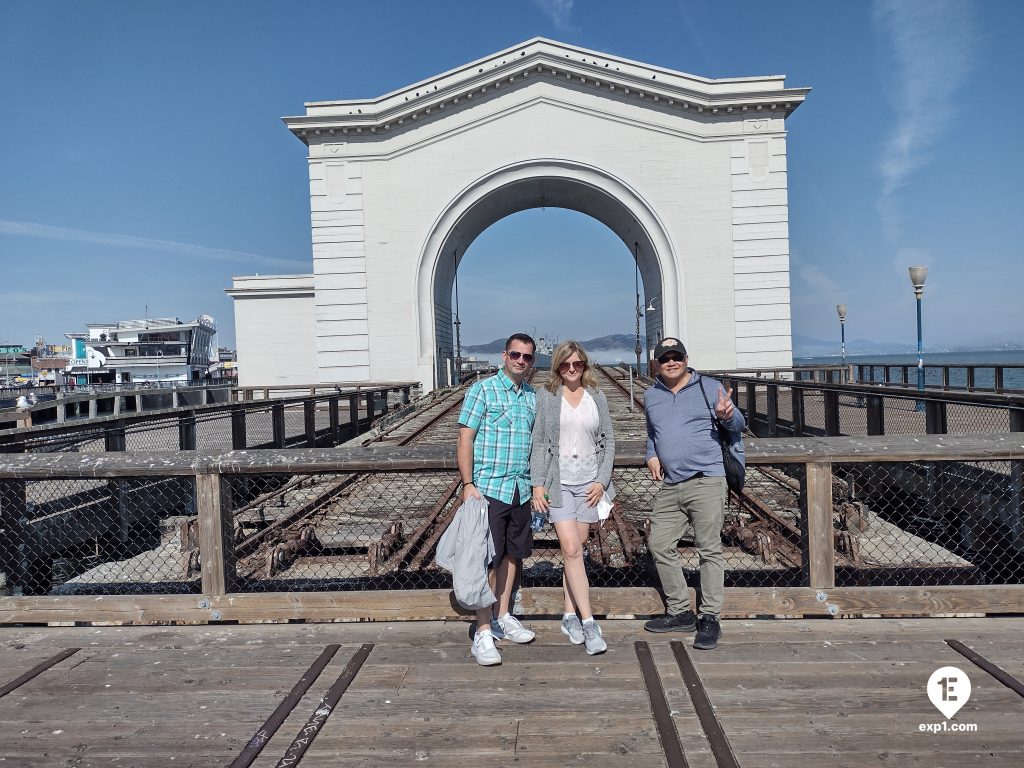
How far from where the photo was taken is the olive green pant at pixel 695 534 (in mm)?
3783

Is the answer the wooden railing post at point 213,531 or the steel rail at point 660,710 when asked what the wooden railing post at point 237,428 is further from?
the steel rail at point 660,710

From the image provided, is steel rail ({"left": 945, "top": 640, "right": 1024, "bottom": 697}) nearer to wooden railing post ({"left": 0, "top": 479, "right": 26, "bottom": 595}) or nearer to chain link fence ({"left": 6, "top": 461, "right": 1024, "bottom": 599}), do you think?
chain link fence ({"left": 6, "top": 461, "right": 1024, "bottom": 599})

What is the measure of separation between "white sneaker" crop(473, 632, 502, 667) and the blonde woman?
0.47m

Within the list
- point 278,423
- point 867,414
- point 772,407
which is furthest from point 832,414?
point 278,423

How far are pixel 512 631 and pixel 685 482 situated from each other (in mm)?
1278

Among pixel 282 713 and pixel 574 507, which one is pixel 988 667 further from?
pixel 282 713

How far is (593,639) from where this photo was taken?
3654 millimetres

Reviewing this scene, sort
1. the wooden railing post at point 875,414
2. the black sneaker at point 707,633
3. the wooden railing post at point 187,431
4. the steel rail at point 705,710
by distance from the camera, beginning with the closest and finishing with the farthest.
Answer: the steel rail at point 705,710
the black sneaker at point 707,633
the wooden railing post at point 187,431
the wooden railing post at point 875,414

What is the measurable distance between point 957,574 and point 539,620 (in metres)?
3.80

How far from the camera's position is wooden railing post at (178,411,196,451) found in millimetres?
7965

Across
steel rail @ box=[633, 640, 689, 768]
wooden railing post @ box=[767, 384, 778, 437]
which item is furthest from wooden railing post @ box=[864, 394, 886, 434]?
steel rail @ box=[633, 640, 689, 768]

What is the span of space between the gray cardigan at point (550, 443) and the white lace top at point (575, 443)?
0.9 inches

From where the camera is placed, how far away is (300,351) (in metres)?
28.7

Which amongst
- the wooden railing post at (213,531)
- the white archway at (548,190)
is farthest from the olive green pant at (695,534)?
the white archway at (548,190)
